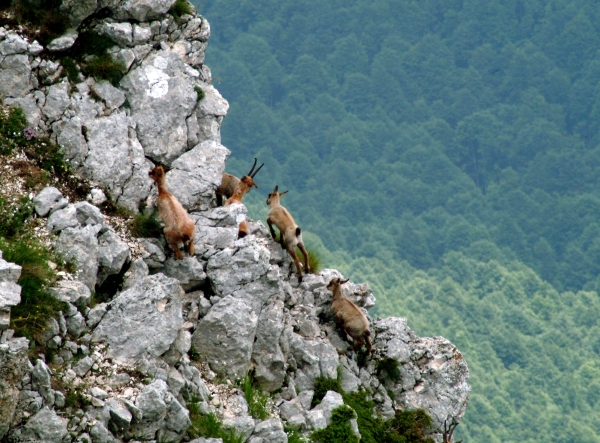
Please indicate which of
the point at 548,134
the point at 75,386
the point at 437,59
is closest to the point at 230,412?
the point at 75,386

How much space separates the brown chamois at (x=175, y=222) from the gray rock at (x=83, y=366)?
343 cm

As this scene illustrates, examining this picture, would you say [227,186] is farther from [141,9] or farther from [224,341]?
[224,341]

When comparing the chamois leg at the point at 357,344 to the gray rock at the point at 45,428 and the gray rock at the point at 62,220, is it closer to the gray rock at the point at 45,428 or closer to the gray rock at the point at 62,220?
the gray rock at the point at 62,220

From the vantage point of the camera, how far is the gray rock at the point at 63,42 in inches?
720

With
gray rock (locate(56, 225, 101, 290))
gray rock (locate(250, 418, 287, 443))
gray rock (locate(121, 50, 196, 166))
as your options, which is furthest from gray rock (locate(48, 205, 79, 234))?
gray rock (locate(250, 418, 287, 443))

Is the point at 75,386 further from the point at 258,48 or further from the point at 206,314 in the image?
the point at 258,48

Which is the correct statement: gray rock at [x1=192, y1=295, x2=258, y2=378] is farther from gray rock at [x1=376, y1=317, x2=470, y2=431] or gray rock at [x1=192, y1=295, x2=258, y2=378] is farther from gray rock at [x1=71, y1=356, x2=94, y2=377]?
gray rock at [x1=376, y1=317, x2=470, y2=431]

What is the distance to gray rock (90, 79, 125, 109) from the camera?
1858 cm

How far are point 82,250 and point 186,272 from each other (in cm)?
224

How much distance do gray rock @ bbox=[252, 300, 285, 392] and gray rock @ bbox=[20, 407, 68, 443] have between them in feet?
15.5

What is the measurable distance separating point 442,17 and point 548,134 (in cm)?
4654

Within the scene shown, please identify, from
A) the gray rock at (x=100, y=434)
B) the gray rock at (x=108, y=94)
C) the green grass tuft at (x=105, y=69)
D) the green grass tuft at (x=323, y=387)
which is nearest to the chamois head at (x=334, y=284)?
the green grass tuft at (x=323, y=387)

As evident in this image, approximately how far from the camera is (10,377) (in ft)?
39.8

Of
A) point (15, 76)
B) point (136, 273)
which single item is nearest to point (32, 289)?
point (136, 273)
